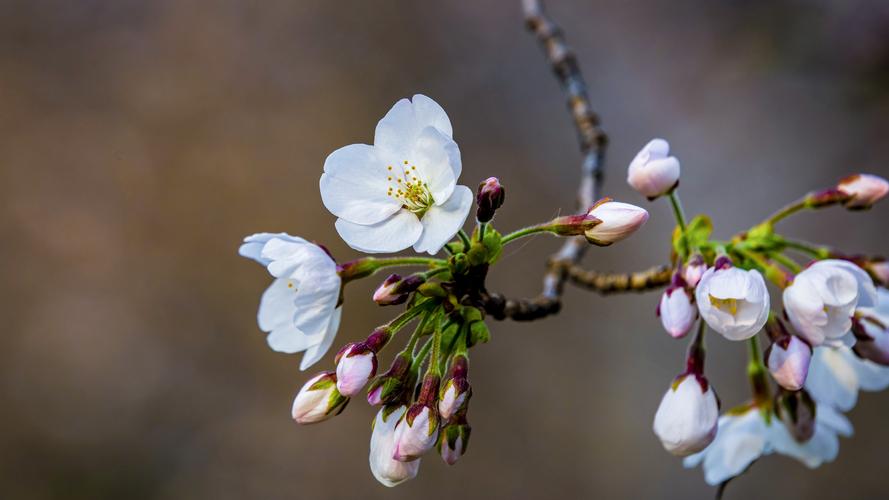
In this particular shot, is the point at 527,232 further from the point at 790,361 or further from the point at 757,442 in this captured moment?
the point at 757,442

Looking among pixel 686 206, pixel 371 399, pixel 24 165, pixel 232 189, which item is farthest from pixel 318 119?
pixel 371 399

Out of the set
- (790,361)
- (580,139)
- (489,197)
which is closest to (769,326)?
(790,361)

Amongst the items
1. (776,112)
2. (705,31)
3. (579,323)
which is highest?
(705,31)

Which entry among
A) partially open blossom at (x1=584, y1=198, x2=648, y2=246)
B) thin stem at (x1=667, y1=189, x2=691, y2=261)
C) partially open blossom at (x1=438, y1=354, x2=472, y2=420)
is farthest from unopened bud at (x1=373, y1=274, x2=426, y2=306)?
thin stem at (x1=667, y1=189, x2=691, y2=261)

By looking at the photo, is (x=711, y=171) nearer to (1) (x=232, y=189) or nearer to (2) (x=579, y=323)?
(2) (x=579, y=323)

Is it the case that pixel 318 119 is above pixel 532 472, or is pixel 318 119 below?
above

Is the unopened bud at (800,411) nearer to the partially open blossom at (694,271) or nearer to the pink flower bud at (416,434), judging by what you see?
the partially open blossom at (694,271)
